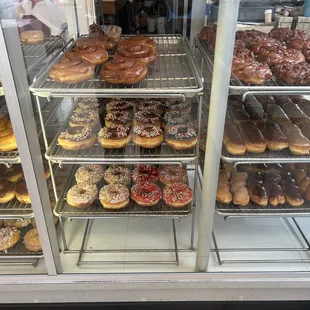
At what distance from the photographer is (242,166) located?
8.67 feet

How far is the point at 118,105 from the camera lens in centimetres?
260

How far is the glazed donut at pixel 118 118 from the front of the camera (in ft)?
7.92

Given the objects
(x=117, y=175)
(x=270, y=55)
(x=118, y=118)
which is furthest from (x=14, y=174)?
(x=270, y=55)

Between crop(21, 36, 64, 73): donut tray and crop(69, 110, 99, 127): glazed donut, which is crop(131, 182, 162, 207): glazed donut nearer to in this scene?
crop(69, 110, 99, 127): glazed donut

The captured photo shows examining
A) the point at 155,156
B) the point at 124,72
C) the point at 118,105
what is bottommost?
the point at 155,156

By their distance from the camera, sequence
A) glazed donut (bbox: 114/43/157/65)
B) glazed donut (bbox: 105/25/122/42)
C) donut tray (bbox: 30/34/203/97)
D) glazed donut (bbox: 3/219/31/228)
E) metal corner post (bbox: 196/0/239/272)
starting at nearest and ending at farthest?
metal corner post (bbox: 196/0/239/272)
donut tray (bbox: 30/34/203/97)
glazed donut (bbox: 114/43/157/65)
glazed donut (bbox: 3/219/31/228)
glazed donut (bbox: 105/25/122/42)

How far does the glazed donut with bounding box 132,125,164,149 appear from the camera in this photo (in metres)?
2.24

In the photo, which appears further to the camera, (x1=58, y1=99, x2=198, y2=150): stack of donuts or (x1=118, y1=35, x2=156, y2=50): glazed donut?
(x1=118, y1=35, x2=156, y2=50): glazed donut

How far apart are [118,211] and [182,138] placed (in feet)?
2.29

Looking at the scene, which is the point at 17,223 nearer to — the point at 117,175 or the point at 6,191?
the point at 6,191

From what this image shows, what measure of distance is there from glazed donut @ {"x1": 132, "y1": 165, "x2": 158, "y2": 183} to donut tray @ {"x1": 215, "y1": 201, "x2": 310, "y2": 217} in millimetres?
577

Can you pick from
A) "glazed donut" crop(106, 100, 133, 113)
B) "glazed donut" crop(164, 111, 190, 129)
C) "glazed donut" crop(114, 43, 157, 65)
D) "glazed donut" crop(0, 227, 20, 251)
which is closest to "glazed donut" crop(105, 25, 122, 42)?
"glazed donut" crop(114, 43, 157, 65)

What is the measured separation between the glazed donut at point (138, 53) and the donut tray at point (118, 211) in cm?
104

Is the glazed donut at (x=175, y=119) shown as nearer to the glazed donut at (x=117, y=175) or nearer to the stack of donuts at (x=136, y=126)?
the stack of donuts at (x=136, y=126)
